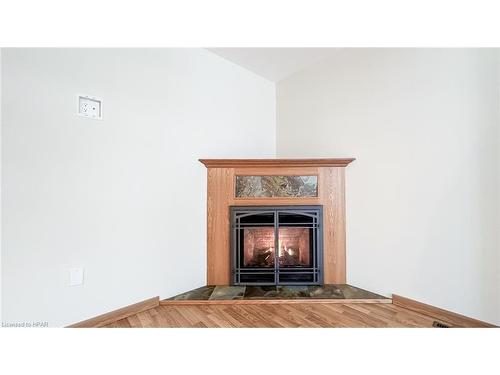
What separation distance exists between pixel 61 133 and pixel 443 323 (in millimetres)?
2900

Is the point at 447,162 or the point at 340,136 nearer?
the point at 447,162

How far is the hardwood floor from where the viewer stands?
1521mm

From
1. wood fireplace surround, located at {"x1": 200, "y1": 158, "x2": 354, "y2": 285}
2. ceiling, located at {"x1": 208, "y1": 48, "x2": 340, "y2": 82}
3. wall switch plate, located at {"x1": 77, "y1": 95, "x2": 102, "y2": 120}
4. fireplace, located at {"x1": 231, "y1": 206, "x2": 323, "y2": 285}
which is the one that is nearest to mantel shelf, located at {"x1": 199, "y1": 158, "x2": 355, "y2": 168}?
wood fireplace surround, located at {"x1": 200, "y1": 158, "x2": 354, "y2": 285}

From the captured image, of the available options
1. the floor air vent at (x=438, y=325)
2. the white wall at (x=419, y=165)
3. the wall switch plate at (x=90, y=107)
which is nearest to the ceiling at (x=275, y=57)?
the white wall at (x=419, y=165)

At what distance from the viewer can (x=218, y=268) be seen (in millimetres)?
2129

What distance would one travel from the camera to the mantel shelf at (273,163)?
2.06 meters

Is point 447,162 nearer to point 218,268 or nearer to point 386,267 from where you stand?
point 386,267

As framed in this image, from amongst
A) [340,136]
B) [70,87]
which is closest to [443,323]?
[340,136]

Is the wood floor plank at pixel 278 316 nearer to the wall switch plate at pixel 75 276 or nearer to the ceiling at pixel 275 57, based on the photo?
the wall switch plate at pixel 75 276

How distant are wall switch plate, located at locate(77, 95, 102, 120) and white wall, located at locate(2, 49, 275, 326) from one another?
4 centimetres

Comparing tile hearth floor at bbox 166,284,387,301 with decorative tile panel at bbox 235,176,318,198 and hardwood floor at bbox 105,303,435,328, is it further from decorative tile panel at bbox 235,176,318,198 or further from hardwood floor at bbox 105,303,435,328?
decorative tile panel at bbox 235,176,318,198

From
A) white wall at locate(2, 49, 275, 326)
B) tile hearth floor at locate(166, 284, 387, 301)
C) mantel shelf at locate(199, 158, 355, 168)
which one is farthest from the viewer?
mantel shelf at locate(199, 158, 355, 168)

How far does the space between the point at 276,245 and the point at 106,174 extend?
1552 mm

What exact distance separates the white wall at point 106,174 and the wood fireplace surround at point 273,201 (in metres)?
0.12
